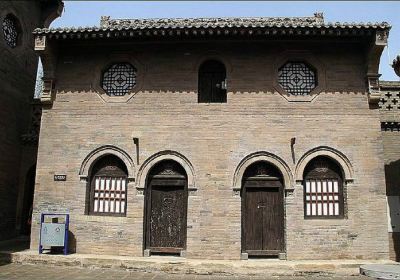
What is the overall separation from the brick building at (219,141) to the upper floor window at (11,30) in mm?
2739

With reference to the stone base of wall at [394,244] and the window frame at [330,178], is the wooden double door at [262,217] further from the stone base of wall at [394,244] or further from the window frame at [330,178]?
the stone base of wall at [394,244]

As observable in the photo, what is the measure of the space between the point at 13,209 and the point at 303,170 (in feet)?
31.6

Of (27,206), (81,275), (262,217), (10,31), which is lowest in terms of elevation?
(81,275)

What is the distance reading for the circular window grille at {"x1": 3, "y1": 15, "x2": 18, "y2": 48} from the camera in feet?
40.0

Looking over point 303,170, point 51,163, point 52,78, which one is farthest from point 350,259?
point 52,78

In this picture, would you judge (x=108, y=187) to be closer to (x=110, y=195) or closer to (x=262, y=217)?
(x=110, y=195)

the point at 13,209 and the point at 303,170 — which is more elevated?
the point at 303,170

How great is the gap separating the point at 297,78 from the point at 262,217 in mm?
4102

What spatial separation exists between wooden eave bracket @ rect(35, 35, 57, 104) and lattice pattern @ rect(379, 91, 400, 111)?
33.6 feet

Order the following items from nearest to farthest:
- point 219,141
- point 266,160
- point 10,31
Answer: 1. point 266,160
2. point 219,141
3. point 10,31

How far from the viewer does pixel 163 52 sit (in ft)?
35.1

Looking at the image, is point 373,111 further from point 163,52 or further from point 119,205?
point 119,205

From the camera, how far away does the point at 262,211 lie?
32.5 ft

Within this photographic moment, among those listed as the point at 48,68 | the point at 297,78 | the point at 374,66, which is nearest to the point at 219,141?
the point at 297,78
